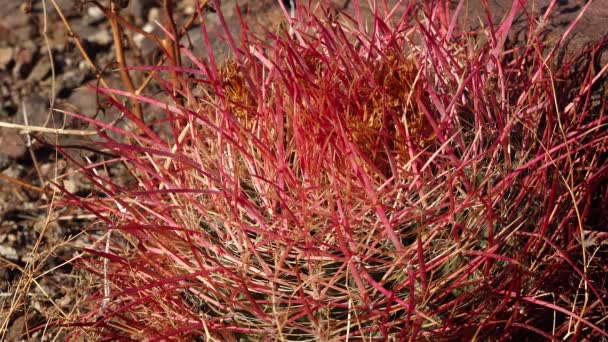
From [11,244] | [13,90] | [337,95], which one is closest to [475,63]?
[337,95]

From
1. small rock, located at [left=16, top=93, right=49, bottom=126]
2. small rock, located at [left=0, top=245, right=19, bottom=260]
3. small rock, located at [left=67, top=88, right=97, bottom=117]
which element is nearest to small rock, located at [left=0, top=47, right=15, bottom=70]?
small rock, located at [left=16, top=93, right=49, bottom=126]

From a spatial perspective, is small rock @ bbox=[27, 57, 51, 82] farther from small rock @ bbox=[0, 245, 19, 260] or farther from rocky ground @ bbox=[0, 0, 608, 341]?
small rock @ bbox=[0, 245, 19, 260]

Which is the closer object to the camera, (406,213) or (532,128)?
(406,213)

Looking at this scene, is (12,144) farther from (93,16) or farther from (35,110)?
(93,16)

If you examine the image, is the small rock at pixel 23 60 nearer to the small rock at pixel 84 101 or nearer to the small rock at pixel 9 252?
the small rock at pixel 84 101

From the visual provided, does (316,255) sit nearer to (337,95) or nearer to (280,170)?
(280,170)

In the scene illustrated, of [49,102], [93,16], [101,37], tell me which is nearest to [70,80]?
[49,102]

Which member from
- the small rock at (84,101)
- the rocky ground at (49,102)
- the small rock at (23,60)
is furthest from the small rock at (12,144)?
the small rock at (23,60)
